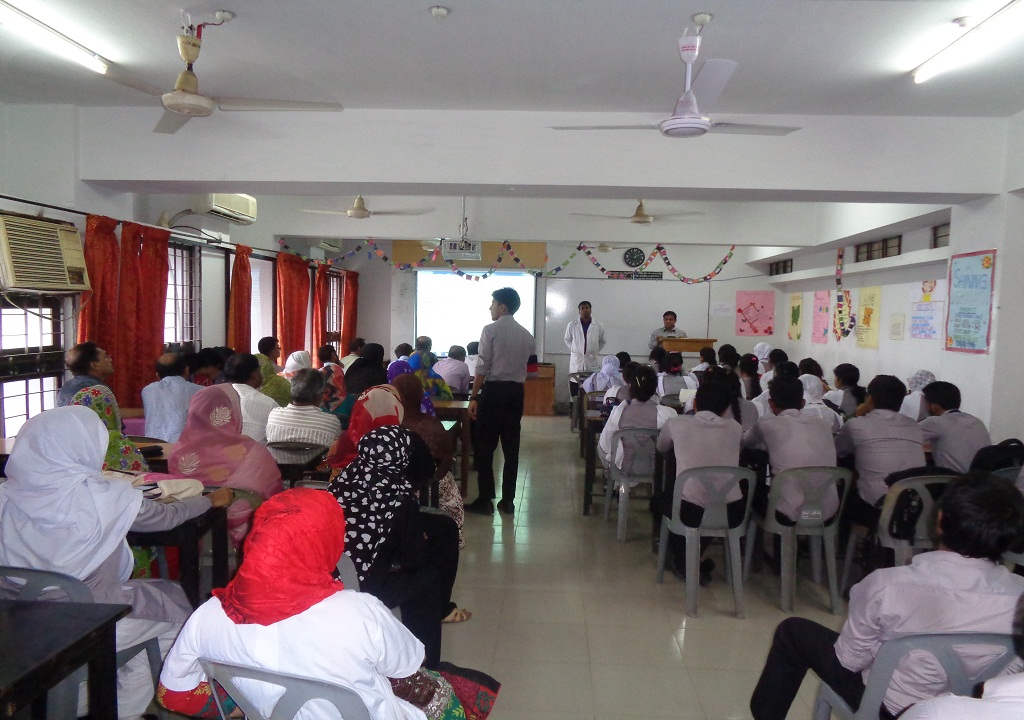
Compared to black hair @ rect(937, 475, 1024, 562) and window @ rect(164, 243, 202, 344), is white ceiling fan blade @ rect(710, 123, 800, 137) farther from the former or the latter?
window @ rect(164, 243, 202, 344)

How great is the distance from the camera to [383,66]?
371 cm

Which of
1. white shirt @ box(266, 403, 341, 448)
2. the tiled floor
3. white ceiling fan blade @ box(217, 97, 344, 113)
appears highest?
white ceiling fan blade @ box(217, 97, 344, 113)

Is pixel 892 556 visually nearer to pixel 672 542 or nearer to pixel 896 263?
pixel 672 542

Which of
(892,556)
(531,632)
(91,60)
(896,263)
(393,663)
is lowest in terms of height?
(531,632)

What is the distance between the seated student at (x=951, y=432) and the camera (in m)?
3.70

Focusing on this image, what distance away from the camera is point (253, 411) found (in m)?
4.36

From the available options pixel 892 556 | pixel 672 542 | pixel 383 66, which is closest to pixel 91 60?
pixel 383 66

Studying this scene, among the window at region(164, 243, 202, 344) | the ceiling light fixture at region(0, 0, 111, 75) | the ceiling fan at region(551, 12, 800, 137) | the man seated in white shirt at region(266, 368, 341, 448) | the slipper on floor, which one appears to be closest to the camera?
the ceiling fan at region(551, 12, 800, 137)

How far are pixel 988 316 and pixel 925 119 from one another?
1328mm

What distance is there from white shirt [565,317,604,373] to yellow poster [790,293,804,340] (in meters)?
2.75

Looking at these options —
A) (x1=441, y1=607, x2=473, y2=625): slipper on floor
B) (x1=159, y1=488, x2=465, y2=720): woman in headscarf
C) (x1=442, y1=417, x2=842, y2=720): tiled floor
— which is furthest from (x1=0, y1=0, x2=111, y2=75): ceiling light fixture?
(x1=442, y1=417, x2=842, y2=720): tiled floor

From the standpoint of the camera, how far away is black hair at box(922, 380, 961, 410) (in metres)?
3.79

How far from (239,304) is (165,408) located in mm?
3063

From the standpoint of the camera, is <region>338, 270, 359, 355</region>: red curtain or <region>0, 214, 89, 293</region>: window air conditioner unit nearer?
<region>0, 214, 89, 293</region>: window air conditioner unit
